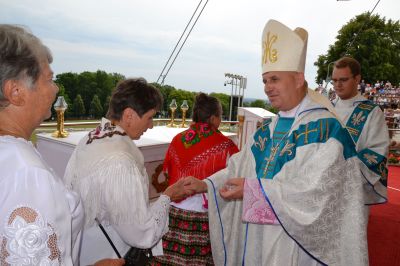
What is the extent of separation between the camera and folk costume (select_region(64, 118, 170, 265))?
5.02ft

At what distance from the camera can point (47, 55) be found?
→ 40.7 inches

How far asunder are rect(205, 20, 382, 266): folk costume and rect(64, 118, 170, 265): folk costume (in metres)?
0.56

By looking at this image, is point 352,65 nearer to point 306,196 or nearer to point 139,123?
point 306,196

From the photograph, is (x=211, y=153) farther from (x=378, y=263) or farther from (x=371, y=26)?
(x=371, y=26)

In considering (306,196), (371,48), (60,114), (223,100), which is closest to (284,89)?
(306,196)

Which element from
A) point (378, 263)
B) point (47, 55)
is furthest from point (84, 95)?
point (378, 263)

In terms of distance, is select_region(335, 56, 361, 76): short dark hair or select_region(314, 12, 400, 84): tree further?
select_region(314, 12, 400, 84): tree

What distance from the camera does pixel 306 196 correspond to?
168 centimetres

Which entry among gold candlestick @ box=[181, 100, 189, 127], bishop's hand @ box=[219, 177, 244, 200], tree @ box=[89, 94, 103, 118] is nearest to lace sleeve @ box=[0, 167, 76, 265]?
bishop's hand @ box=[219, 177, 244, 200]

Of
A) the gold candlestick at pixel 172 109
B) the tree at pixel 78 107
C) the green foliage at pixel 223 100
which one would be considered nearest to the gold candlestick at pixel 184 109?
the gold candlestick at pixel 172 109

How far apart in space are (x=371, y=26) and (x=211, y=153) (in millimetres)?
29936

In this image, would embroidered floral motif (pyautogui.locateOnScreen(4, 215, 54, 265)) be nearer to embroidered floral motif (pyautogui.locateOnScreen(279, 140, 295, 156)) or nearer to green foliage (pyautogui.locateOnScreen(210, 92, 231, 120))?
embroidered floral motif (pyautogui.locateOnScreen(279, 140, 295, 156))

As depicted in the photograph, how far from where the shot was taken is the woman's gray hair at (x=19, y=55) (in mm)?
917

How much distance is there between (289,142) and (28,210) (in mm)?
1454
